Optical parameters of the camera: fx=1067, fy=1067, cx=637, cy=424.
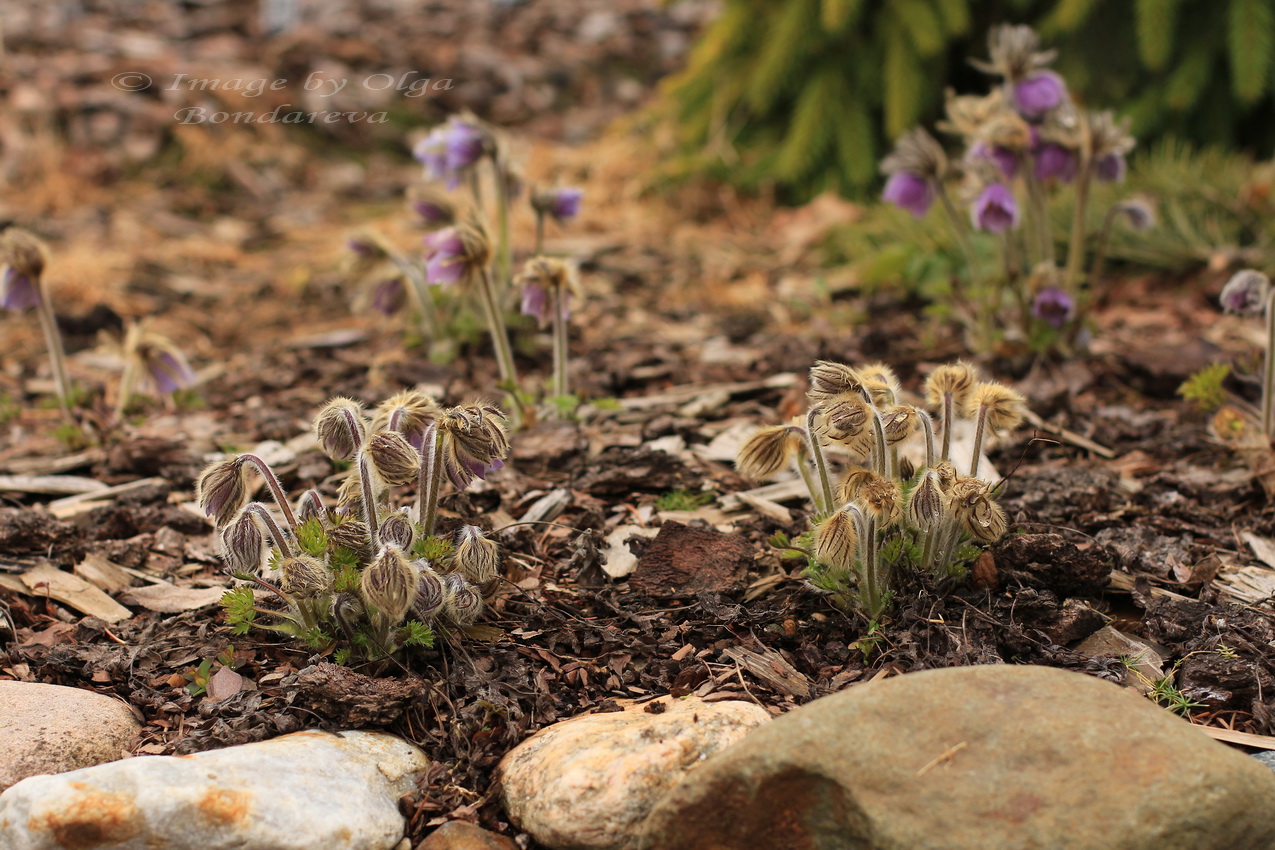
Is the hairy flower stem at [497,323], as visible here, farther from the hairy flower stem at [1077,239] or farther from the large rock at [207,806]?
the hairy flower stem at [1077,239]

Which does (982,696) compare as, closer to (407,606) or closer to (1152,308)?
(407,606)

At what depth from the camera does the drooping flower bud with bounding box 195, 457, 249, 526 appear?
2258 millimetres

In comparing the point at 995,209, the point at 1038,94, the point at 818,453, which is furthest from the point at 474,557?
the point at 1038,94

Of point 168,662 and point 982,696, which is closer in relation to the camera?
point 982,696

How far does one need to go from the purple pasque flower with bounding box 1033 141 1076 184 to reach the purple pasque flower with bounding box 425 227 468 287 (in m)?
2.22

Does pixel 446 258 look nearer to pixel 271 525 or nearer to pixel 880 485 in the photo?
pixel 271 525

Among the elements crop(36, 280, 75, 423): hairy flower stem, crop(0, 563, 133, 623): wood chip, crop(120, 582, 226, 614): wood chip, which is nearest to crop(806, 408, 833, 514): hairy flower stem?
crop(120, 582, 226, 614): wood chip

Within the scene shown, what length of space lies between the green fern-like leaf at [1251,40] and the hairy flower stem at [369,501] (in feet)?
15.5

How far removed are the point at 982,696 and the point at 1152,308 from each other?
3544 mm

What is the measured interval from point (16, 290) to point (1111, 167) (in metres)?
3.96

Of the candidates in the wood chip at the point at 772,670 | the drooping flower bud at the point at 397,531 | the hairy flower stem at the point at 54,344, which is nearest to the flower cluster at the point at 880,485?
the wood chip at the point at 772,670

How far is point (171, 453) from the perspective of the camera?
3486 mm

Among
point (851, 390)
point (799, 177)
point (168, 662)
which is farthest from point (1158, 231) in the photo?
point (168, 662)

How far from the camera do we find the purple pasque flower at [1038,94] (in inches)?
152
